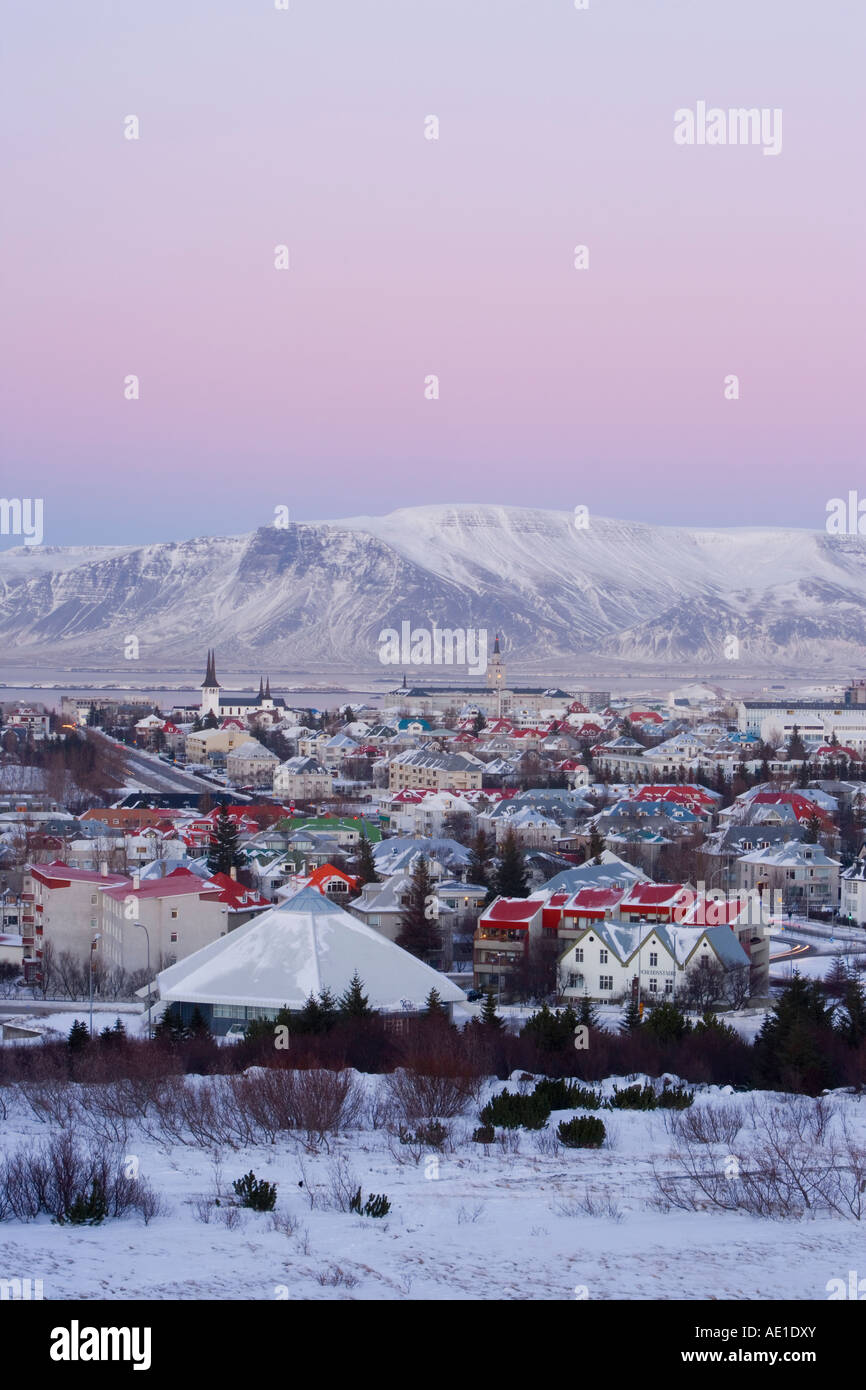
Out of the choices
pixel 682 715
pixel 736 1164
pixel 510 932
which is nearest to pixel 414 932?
pixel 510 932

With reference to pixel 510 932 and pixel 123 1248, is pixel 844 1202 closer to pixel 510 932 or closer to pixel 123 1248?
pixel 123 1248

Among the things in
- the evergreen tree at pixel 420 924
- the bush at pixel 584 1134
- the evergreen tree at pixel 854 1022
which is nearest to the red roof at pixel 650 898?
the evergreen tree at pixel 420 924

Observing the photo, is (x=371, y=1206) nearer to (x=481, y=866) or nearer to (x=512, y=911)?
(x=512, y=911)

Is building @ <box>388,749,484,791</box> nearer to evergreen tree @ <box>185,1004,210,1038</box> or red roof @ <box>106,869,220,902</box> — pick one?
red roof @ <box>106,869,220,902</box>

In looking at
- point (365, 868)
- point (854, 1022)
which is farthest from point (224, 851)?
point (854, 1022)

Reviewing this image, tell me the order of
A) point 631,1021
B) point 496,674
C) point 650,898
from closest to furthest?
point 631,1021, point 650,898, point 496,674

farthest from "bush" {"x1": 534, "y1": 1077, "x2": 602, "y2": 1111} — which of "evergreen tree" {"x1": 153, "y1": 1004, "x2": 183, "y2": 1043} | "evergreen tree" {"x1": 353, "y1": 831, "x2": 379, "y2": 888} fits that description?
"evergreen tree" {"x1": 353, "y1": 831, "x2": 379, "y2": 888}

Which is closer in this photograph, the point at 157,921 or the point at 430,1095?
the point at 430,1095
